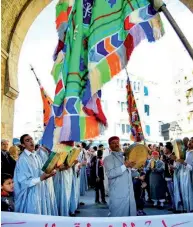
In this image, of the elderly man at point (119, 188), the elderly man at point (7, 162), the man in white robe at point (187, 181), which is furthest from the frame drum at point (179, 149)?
the elderly man at point (7, 162)

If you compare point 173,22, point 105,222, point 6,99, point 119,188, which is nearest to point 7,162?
point 6,99

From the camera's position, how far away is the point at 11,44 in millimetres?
8328

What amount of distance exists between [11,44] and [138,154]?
536cm

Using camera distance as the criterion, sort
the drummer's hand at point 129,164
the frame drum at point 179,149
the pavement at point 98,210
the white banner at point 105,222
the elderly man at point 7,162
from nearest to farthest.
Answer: the white banner at point 105,222, the drummer's hand at point 129,164, the frame drum at point 179,149, the elderly man at point 7,162, the pavement at point 98,210

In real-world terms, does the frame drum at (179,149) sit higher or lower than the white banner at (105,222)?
higher

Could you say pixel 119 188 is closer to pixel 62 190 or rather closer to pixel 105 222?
pixel 105 222

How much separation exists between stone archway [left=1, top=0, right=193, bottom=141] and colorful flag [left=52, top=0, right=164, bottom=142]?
4.44 metres

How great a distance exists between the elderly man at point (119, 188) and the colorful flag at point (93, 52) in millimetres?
1277

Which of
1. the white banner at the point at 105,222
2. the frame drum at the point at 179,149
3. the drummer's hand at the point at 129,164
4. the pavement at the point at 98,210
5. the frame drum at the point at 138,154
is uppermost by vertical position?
the frame drum at the point at 179,149

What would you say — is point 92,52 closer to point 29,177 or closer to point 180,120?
point 29,177

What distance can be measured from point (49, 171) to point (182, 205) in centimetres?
412

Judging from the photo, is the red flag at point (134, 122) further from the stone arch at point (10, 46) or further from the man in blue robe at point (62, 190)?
the stone arch at point (10, 46)

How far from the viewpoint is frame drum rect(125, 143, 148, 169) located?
4.16 metres

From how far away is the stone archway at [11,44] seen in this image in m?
7.93
